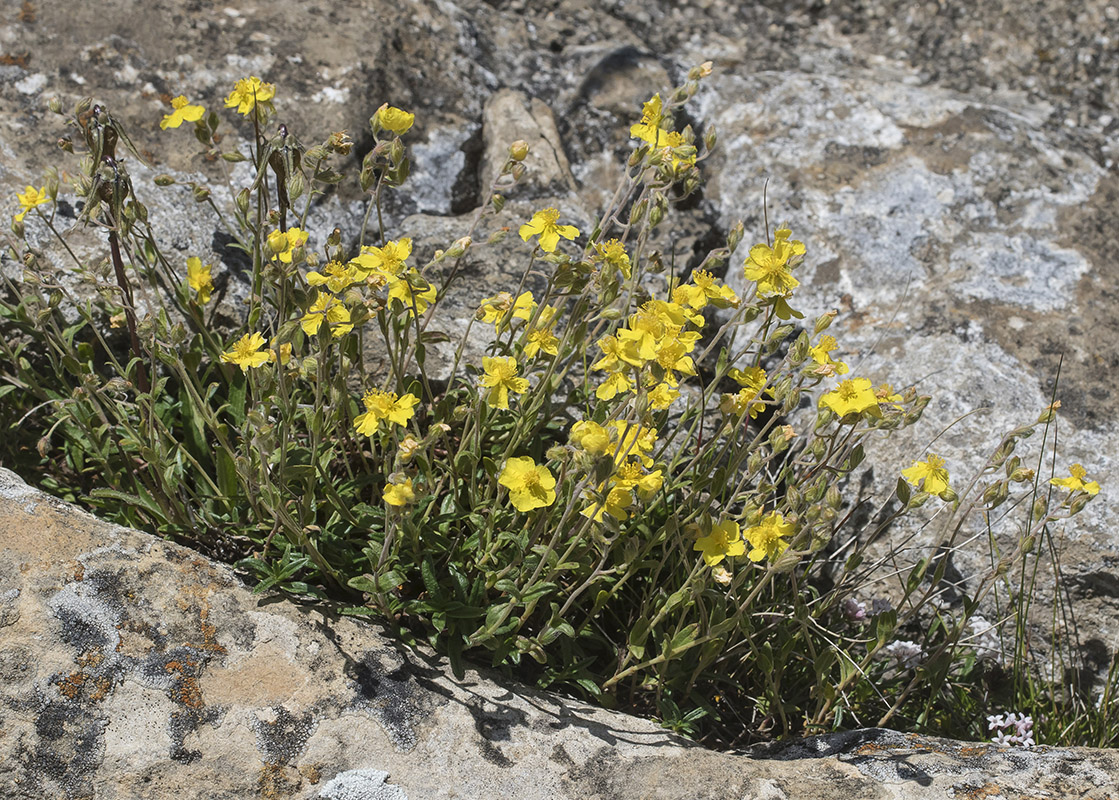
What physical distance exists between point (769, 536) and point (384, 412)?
1.08 metres

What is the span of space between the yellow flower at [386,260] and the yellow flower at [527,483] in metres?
0.65

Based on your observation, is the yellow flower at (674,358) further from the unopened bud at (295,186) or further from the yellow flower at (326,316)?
the unopened bud at (295,186)

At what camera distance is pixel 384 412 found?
247 centimetres

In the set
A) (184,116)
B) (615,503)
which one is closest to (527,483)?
(615,503)

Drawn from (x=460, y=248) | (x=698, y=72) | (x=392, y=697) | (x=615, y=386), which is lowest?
(x=392, y=697)

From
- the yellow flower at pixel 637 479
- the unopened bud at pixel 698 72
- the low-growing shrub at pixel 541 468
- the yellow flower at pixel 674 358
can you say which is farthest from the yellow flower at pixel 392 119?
the yellow flower at pixel 637 479

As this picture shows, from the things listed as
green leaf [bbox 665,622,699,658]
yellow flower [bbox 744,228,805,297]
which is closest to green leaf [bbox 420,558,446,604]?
green leaf [bbox 665,622,699,658]

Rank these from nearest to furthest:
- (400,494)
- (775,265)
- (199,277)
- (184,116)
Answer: (400,494) < (775,265) < (184,116) < (199,277)

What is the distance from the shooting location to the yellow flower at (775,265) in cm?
241

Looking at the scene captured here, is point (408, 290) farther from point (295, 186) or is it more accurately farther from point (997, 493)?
point (997, 493)

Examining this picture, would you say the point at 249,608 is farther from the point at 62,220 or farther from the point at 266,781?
the point at 62,220

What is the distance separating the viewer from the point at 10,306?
302cm

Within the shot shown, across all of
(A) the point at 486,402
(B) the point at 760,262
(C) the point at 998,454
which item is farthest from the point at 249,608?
(C) the point at 998,454

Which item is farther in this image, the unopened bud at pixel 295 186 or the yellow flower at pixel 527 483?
the unopened bud at pixel 295 186
